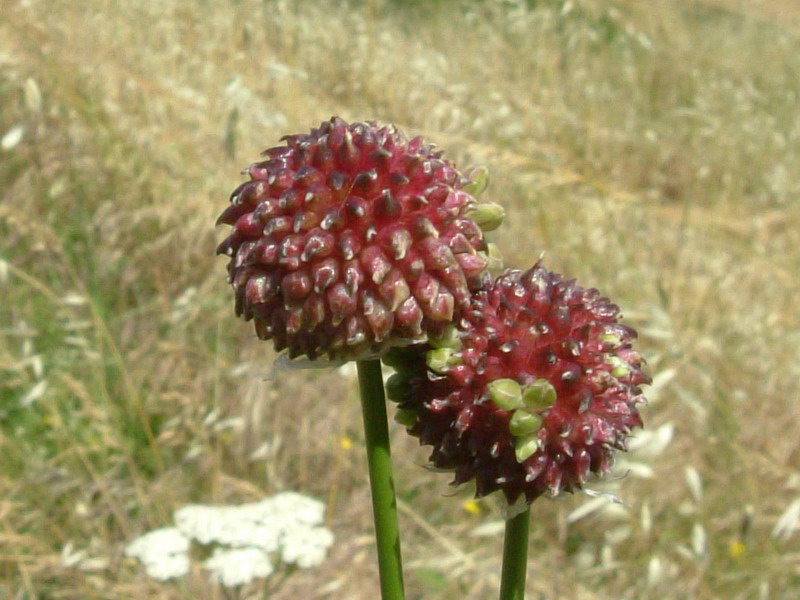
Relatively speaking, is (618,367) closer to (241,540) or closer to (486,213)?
(486,213)

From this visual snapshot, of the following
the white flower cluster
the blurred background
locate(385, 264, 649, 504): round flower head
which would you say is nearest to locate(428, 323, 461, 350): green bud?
locate(385, 264, 649, 504): round flower head

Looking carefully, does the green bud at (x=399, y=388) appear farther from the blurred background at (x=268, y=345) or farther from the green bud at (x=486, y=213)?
the blurred background at (x=268, y=345)

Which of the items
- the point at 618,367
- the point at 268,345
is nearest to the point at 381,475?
the point at 618,367

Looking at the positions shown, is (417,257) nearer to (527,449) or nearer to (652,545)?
(527,449)

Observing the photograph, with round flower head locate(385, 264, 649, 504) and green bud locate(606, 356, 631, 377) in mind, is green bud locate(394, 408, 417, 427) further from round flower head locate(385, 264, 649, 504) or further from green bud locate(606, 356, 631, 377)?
green bud locate(606, 356, 631, 377)

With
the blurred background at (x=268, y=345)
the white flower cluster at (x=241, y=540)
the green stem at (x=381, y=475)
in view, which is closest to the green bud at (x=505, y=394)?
the green stem at (x=381, y=475)

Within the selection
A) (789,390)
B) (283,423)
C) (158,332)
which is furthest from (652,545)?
(158,332)
